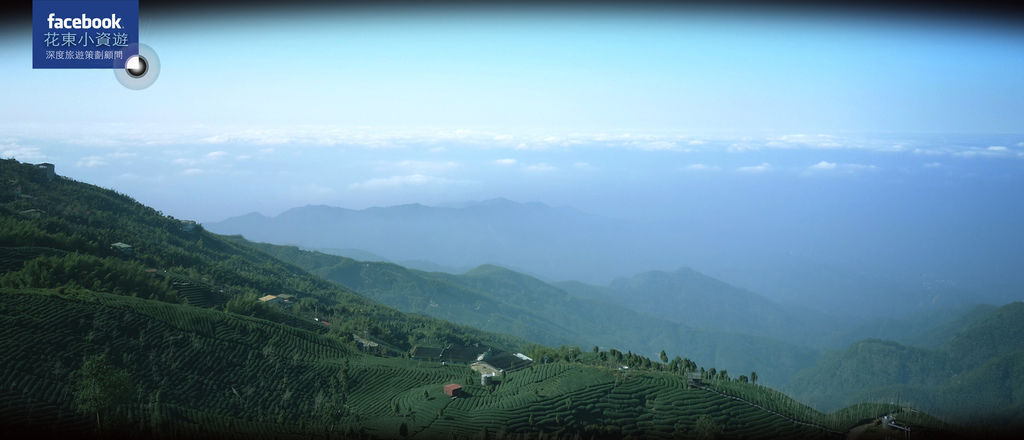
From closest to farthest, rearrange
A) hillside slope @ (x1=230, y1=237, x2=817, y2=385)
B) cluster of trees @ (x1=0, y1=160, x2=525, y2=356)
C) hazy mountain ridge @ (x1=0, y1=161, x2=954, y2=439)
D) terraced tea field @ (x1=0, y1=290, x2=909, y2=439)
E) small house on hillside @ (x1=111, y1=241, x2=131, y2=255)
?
hazy mountain ridge @ (x1=0, y1=161, x2=954, y2=439), terraced tea field @ (x1=0, y1=290, x2=909, y2=439), cluster of trees @ (x1=0, y1=160, x2=525, y2=356), small house on hillside @ (x1=111, y1=241, x2=131, y2=255), hillside slope @ (x1=230, y1=237, x2=817, y2=385)

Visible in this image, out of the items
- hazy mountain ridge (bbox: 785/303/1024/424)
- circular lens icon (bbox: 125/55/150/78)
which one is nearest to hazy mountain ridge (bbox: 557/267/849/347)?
hazy mountain ridge (bbox: 785/303/1024/424)

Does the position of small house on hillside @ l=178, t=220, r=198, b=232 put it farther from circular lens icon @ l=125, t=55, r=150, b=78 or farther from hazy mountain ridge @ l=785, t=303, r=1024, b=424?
hazy mountain ridge @ l=785, t=303, r=1024, b=424

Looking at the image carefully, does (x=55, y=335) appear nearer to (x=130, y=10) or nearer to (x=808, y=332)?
(x=130, y=10)

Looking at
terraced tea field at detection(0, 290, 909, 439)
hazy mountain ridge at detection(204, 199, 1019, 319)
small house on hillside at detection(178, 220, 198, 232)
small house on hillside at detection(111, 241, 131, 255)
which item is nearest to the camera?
terraced tea field at detection(0, 290, 909, 439)

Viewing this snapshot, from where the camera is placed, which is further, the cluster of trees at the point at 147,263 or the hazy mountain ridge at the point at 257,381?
the cluster of trees at the point at 147,263

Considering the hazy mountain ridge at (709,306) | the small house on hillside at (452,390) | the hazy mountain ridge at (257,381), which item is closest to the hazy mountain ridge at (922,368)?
the hazy mountain ridge at (257,381)

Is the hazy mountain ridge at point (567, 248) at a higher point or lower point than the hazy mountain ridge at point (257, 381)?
higher

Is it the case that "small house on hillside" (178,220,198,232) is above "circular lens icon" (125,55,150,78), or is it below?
above

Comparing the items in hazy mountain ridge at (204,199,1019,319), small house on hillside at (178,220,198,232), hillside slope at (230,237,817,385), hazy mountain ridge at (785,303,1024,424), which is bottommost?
hazy mountain ridge at (785,303,1024,424)

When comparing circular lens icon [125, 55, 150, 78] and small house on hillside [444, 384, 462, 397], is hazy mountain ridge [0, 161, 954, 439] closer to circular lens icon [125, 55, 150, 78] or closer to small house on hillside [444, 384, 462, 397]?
small house on hillside [444, 384, 462, 397]

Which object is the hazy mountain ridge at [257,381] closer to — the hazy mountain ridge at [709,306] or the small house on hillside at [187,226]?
the small house on hillside at [187,226]

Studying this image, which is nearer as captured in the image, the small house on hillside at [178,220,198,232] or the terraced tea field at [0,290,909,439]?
the terraced tea field at [0,290,909,439]

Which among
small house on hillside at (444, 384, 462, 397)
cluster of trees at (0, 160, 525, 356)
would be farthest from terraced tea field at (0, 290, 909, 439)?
cluster of trees at (0, 160, 525, 356)
